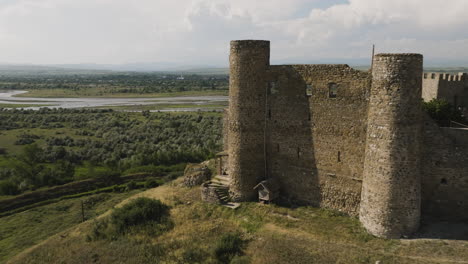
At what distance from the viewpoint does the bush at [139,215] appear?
65.2ft

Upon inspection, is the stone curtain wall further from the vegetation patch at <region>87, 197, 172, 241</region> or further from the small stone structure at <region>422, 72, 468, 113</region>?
the small stone structure at <region>422, 72, 468, 113</region>

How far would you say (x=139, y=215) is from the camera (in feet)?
66.0

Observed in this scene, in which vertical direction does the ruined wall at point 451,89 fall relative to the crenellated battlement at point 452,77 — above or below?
below

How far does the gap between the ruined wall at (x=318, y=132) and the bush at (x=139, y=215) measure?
6701 millimetres

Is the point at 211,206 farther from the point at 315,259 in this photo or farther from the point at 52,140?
the point at 52,140

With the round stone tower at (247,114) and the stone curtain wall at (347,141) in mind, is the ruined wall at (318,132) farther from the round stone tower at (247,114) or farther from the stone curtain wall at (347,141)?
the round stone tower at (247,114)

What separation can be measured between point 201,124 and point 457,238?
181 feet

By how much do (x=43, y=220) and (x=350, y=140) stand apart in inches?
1049

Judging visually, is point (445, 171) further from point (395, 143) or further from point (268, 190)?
point (268, 190)

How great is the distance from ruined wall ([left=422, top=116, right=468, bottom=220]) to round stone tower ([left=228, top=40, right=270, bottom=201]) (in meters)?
8.10

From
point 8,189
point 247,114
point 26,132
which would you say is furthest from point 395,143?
point 26,132

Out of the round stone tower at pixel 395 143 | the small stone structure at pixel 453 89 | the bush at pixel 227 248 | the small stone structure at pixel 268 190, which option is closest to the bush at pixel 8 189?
the small stone structure at pixel 268 190

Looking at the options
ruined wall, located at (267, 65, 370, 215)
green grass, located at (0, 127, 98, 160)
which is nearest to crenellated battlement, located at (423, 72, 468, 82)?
ruined wall, located at (267, 65, 370, 215)

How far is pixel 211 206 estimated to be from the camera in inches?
799
